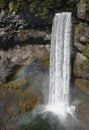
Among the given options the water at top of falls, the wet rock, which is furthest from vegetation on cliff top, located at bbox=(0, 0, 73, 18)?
the wet rock

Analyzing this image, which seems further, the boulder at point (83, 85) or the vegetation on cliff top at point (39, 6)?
the boulder at point (83, 85)

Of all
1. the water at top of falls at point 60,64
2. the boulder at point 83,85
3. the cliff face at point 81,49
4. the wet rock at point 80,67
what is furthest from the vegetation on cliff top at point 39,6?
the boulder at point 83,85

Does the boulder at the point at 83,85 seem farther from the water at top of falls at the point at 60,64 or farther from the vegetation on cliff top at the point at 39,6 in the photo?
the vegetation on cliff top at the point at 39,6

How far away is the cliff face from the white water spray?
1.28 m

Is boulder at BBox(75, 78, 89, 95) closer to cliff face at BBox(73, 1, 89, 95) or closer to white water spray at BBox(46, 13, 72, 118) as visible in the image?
cliff face at BBox(73, 1, 89, 95)

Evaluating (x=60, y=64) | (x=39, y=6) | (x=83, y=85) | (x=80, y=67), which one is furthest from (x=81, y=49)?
(x=39, y=6)

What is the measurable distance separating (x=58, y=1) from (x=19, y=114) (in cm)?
1470

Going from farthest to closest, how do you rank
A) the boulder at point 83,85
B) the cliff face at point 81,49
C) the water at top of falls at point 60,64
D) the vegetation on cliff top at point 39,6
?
the boulder at point 83,85 → the water at top of falls at point 60,64 → the vegetation on cliff top at point 39,6 → the cliff face at point 81,49

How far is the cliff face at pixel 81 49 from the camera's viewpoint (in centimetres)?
3341

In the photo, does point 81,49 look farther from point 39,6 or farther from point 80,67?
point 39,6

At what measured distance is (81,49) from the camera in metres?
35.3

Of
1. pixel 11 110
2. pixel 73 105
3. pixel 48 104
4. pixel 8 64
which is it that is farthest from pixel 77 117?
pixel 8 64

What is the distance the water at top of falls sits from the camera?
3488cm

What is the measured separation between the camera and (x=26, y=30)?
3978 centimetres
